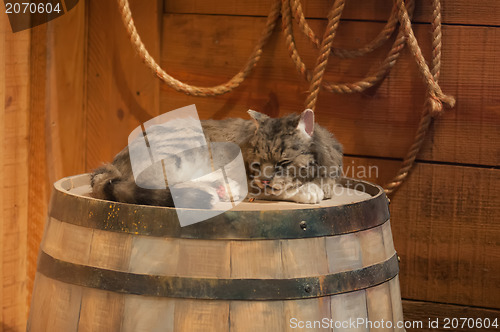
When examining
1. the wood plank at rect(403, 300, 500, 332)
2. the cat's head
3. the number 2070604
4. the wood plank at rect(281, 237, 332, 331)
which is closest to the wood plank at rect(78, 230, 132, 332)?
the wood plank at rect(281, 237, 332, 331)

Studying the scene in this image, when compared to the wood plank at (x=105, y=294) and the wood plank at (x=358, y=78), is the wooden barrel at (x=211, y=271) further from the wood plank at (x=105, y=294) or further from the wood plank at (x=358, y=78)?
the wood plank at (x=358, y=78)

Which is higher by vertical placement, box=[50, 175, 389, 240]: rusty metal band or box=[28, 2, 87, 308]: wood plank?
box=[28, 2, 87, 308]: wood plank

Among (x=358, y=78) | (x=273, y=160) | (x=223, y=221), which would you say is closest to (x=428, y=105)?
(x=358, y=78)

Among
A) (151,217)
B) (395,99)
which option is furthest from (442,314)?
(151,217)

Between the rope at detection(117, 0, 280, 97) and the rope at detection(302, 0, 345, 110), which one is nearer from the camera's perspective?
the rope at detection(302, 0, 345, 110)

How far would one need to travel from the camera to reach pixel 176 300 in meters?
1.39

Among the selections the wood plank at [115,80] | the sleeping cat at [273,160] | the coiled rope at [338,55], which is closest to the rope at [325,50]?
the coiled rope at [338,55]

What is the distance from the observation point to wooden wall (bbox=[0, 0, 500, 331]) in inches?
87.5

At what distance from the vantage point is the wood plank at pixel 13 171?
2.21 metres

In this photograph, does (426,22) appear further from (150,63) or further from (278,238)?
(278,238)

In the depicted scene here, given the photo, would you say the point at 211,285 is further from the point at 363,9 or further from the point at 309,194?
the point at 363,9

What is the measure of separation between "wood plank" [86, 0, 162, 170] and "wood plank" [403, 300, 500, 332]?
129 cm

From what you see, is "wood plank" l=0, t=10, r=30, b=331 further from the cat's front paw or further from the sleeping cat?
the cat's front paw
